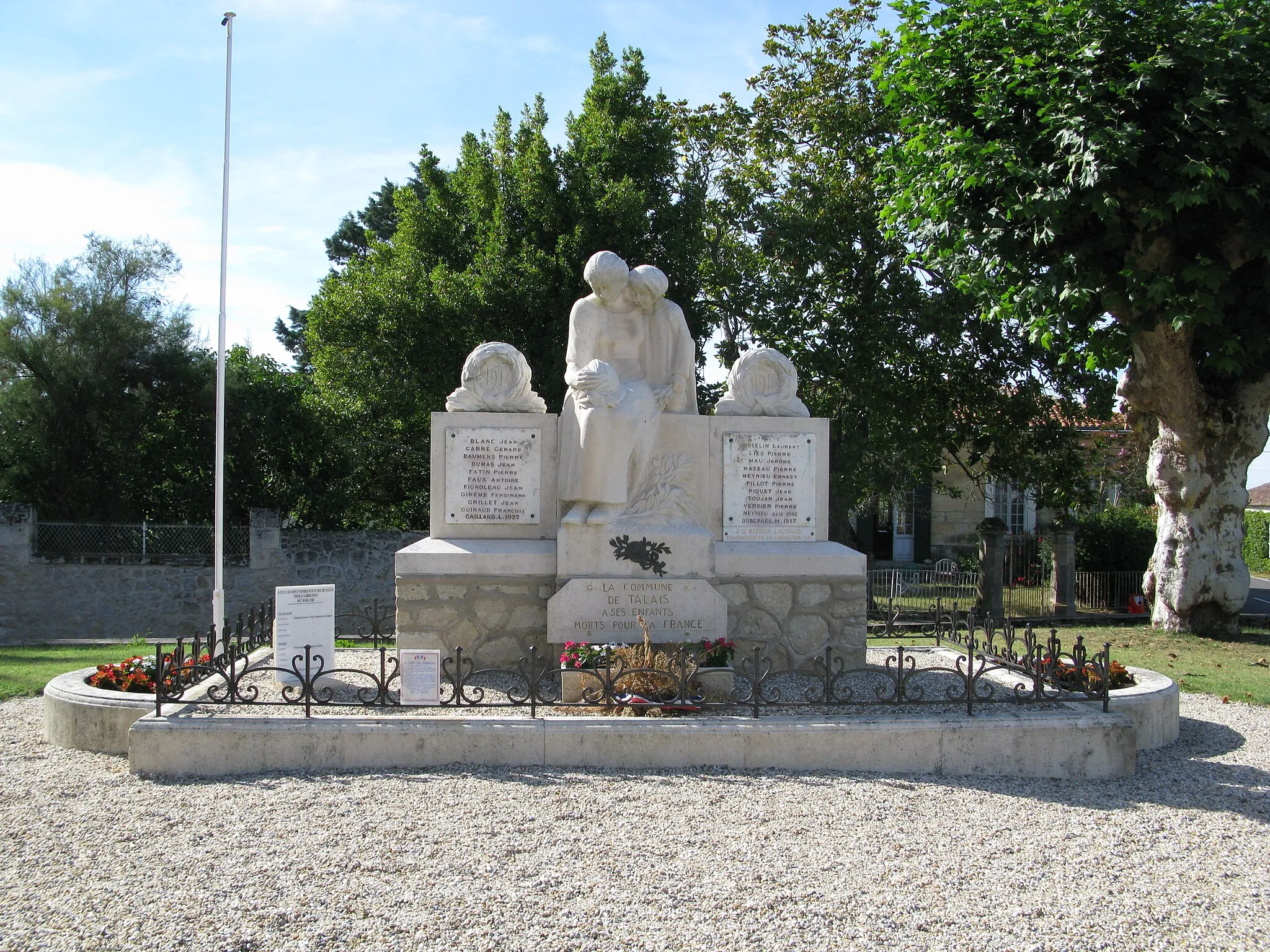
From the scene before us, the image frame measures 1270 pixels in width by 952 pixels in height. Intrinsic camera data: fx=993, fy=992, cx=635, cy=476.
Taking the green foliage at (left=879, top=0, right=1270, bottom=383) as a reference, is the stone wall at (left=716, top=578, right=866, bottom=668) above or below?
below

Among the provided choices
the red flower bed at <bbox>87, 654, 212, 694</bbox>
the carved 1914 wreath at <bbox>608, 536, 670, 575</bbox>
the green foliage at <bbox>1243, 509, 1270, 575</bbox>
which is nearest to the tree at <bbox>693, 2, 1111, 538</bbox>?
the carved 1914 wreath at <bbox>608, 536, 670, 575</bbox>

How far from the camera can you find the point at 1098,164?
32.4 ft

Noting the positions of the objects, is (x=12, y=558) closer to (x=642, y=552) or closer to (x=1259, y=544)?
(x=642, y=552)

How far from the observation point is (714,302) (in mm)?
17422

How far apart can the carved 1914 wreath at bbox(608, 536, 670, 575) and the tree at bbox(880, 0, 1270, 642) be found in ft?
19.8

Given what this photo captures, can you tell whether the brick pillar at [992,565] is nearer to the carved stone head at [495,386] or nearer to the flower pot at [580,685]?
the carved stone head at [495,386]

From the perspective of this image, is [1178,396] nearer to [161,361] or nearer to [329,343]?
Answer: [329,343]

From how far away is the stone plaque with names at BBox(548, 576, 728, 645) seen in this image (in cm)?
666

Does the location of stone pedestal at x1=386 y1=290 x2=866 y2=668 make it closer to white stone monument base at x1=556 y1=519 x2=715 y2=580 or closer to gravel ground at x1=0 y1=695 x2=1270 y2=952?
white stone monument base at x1=556 y1=519 x2=715 y2=580

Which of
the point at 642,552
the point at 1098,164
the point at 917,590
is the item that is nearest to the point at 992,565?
the point at 917,590

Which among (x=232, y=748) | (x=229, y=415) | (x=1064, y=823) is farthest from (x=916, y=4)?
(x=229, y=415)

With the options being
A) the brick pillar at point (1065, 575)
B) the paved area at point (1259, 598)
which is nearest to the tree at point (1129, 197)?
the brick pillar at point (1065, 575)

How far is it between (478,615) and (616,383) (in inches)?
74.9

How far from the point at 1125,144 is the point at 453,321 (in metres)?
10.5
